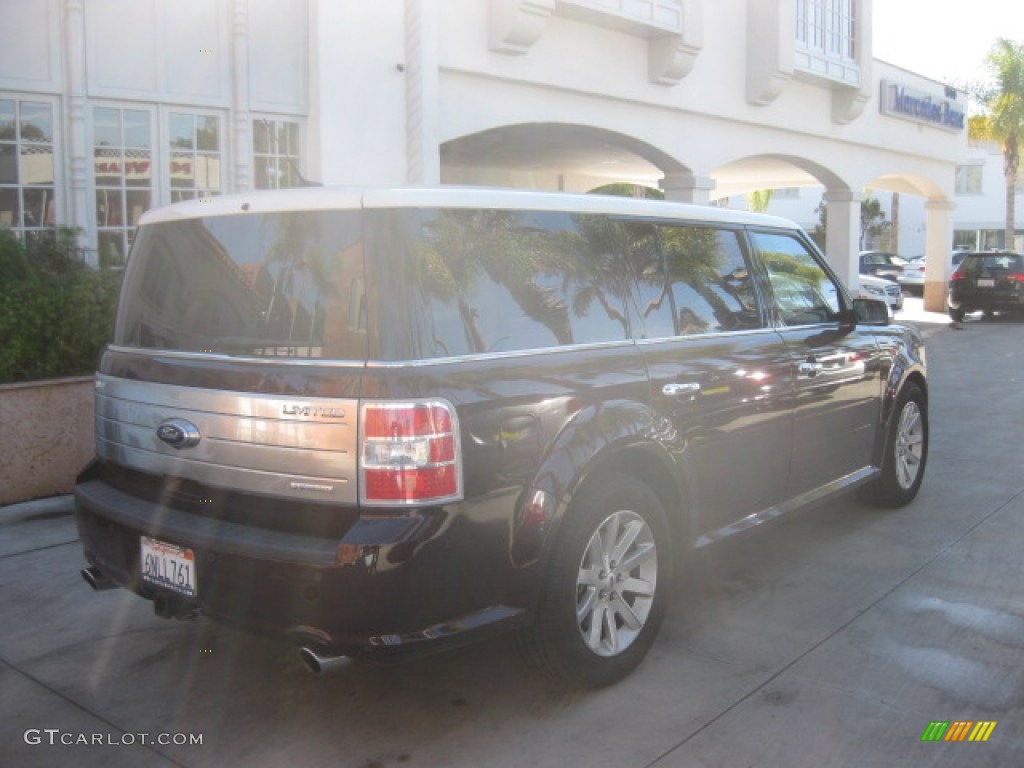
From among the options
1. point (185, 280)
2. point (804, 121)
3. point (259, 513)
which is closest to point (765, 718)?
point (259, 513)

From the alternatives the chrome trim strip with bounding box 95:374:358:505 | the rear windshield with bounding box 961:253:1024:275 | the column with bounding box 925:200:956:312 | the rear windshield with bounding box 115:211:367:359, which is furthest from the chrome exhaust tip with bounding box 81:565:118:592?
the column with bounding box 925:200:956:312

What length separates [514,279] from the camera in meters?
3.65

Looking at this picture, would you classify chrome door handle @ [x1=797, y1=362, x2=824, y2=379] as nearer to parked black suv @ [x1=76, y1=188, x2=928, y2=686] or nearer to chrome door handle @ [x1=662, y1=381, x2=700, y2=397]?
parked black suv @ [x1=76, y1=188, x2=928, y2=686]

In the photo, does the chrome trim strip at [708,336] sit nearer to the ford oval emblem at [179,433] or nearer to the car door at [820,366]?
the car door at [820,366]

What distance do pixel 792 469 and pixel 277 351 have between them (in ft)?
8.85

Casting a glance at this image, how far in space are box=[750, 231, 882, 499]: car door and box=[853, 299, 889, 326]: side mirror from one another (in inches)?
2.5

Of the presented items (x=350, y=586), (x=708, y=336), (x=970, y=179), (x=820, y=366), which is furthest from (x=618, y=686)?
(x=970, y=179)

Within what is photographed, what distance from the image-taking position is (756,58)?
46.9 feet

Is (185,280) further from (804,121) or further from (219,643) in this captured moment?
(804,121)

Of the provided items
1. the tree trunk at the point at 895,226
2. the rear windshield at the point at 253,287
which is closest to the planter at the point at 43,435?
the rear windshield at the point at 253,287

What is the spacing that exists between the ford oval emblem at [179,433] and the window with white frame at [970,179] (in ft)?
155

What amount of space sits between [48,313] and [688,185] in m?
9.15

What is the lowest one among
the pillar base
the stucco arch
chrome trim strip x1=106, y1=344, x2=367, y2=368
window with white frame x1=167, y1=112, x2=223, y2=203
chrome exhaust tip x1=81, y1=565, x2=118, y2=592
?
chrome exhaust tip x1=81, y1=565, x2=118, y2=592

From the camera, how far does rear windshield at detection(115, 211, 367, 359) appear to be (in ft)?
10.9
